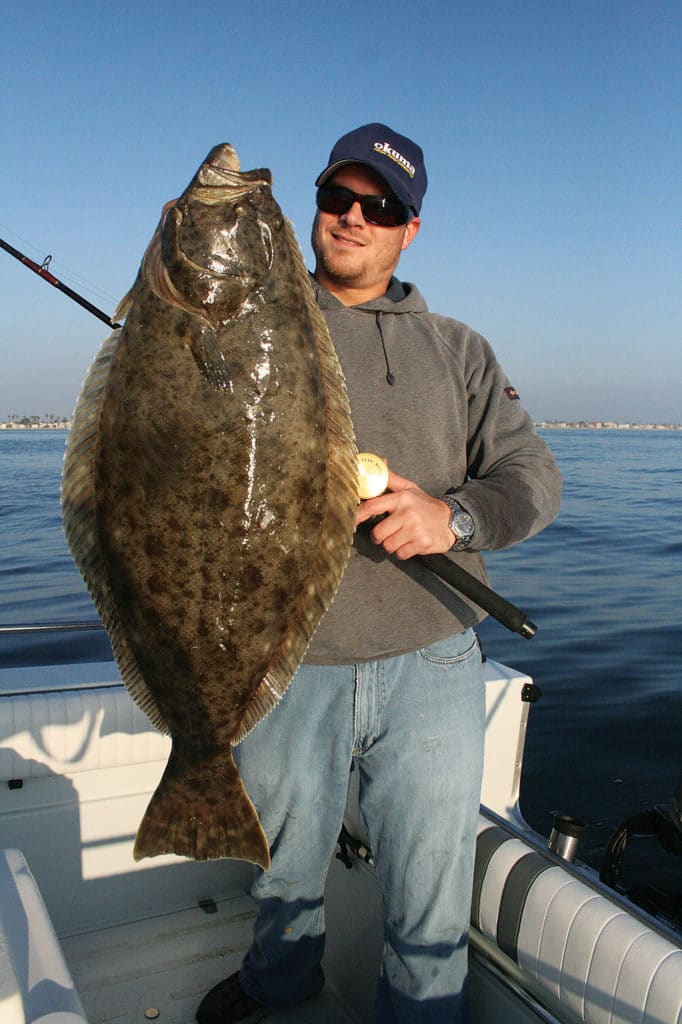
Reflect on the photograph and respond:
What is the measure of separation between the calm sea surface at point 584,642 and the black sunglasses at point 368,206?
12.9 ft

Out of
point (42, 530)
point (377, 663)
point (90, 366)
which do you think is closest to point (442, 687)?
point (377, 663)

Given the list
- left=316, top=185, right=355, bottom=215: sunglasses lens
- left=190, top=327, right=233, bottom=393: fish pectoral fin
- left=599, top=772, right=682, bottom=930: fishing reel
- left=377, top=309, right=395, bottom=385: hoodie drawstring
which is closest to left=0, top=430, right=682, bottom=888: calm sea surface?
left=599, top=772, right=682, bottom=930: fishing reel

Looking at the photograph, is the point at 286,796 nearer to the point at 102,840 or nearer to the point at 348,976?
the point at 348,976

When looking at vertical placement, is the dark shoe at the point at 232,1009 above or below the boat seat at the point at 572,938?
below

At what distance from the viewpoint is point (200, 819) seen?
224cm

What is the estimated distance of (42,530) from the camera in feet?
60.8

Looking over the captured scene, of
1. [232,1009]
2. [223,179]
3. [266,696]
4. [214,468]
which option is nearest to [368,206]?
[223,179]

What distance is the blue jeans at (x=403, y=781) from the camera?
261 centimetres

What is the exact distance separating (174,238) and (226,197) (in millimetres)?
176

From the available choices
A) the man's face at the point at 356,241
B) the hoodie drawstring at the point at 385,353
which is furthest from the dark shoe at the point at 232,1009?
the man's face at the point at 356,241

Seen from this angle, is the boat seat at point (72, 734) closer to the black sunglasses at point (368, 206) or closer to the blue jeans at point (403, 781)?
the blue jeans at point (403, 781)

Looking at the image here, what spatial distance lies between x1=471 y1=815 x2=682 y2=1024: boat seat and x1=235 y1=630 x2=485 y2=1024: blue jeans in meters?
0.20

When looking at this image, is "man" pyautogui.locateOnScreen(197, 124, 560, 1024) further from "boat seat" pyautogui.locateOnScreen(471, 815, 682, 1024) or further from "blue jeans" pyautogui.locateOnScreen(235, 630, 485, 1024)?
"boat seat" pyautogui.locateOnScreen(471, 815, 682, 1024)

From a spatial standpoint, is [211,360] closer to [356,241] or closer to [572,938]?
[356,241]
